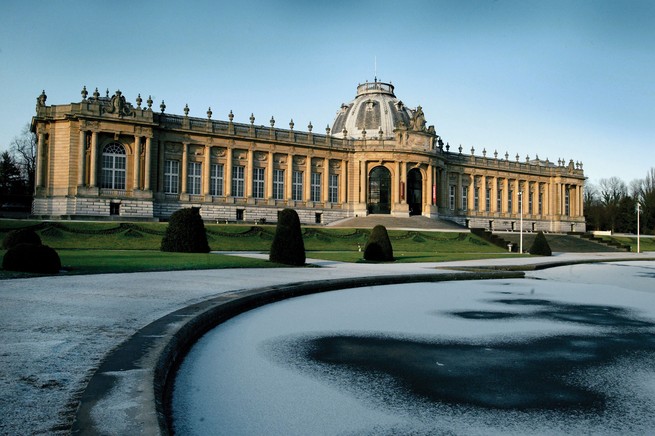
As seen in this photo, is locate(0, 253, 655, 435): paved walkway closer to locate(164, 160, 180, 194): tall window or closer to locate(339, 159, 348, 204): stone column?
locate(164, 160, 180, 194): tall window

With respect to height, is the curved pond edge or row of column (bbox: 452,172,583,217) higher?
row of column (bbox: 452,172,583,217)

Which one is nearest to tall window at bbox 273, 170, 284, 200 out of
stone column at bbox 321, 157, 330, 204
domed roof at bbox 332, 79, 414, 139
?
stone column at bbox 321, 157, 330, 204

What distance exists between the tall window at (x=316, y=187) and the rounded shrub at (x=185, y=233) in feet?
118

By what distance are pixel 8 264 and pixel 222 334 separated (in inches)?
393

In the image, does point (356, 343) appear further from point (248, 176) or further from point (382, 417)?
point (248, 176)

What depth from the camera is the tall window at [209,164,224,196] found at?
56781 mm

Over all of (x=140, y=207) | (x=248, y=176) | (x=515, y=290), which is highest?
(x=248, y=176)

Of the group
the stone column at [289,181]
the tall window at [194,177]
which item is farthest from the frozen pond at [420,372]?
the stone column at [289,181]

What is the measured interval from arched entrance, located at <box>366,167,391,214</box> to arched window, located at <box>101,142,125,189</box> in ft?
89.2

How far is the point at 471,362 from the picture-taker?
6730 mm

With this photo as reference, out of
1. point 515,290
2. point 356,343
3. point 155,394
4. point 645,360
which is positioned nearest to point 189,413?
point 155,394

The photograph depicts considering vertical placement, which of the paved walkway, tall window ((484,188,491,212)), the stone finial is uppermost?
the stone finial

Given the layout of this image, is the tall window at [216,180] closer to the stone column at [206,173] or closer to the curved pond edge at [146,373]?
the stone column at [206,173]

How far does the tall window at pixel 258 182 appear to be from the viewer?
59000 mm
